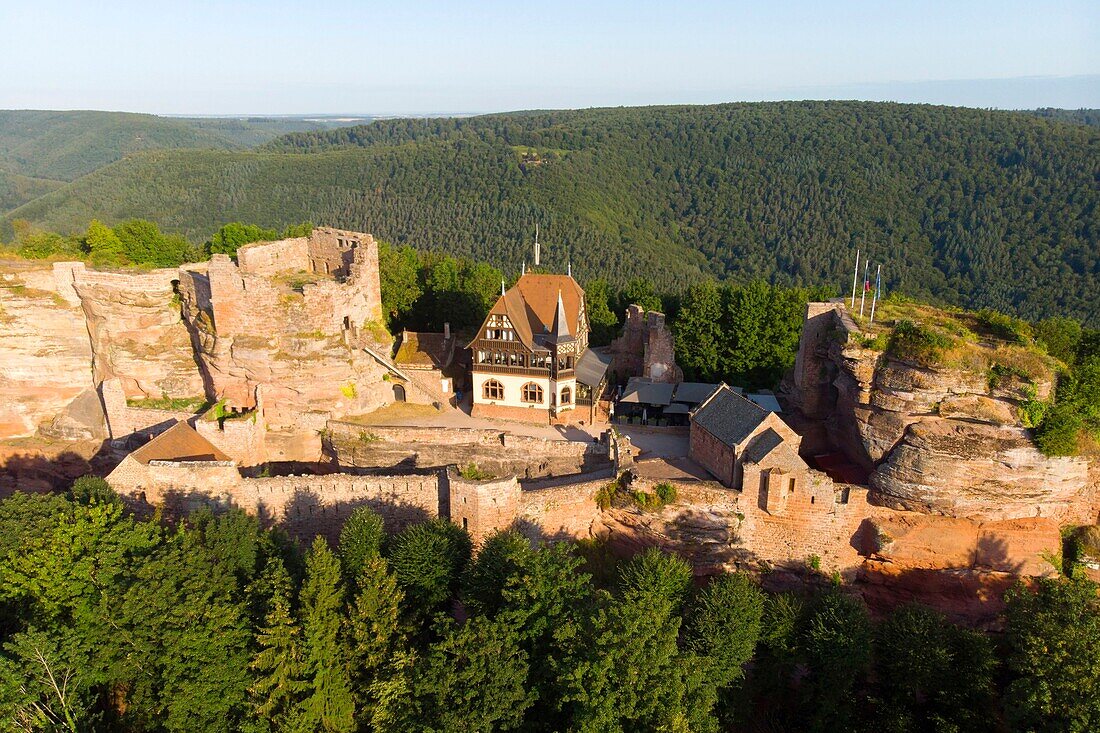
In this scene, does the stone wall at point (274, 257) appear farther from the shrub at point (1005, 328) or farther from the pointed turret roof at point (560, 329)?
the shrub at point (1005, 328)

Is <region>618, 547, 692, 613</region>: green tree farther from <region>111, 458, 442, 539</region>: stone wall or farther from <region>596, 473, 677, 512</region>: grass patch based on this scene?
<region>111, 458, 442, 539</region>: stone wall

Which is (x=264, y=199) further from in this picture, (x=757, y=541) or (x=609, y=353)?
(x=757, y=541)

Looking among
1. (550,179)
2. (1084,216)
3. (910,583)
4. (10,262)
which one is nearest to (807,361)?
(910,583)

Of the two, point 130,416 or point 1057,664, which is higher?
point 130,416

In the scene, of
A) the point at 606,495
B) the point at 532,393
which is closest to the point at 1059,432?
the point at 606,495

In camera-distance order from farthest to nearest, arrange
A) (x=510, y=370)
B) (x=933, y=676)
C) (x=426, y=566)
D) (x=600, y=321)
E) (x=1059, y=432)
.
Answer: (x=600, y=321) < (x=510, y=370) < (x=1059, y=432) < (x=426, y=566) < (x=933, y=676)

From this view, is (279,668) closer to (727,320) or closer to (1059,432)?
(1059,432)
